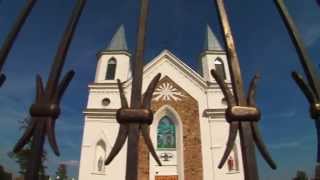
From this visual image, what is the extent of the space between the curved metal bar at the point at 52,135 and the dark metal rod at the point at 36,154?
0.03 meters

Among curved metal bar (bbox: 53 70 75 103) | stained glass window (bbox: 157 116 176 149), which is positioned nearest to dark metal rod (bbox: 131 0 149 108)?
curved metal bar (bbox: 53 70 75 103)

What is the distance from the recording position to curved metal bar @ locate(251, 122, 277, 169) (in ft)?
5.70

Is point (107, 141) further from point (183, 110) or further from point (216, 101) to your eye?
point (216, 101)

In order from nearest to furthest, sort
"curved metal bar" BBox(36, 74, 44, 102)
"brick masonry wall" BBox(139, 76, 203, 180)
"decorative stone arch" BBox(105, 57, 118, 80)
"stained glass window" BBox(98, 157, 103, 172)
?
"curved metal bar" BBox(36, 74, 44, 102) → "brick masonry wall" BBox(139, 76, 203, 180) → "stained glass window" BBox(98, 157, 103, 172) → "decorative stone arch" BBox(105, 57, 118, 80)

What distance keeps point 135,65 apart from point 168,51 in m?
23.9

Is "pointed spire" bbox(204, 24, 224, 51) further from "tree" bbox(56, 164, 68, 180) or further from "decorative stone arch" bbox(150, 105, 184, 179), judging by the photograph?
"tree" bbox(56, 164, 68, 180)

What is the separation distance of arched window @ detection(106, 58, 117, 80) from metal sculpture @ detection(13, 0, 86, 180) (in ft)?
75.3

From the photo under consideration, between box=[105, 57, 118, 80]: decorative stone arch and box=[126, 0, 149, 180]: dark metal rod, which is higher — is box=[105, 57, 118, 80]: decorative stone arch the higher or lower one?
the higher one

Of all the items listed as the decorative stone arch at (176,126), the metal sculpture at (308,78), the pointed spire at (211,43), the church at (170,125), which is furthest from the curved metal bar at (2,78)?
the pointed spire at (211,43)

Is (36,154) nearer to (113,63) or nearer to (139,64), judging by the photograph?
(139,64)

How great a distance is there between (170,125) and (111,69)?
23.1ft

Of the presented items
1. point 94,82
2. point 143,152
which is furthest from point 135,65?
point 94,82

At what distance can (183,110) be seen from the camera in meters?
22.5

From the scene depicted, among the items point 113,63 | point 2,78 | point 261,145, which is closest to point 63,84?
point 2,78
